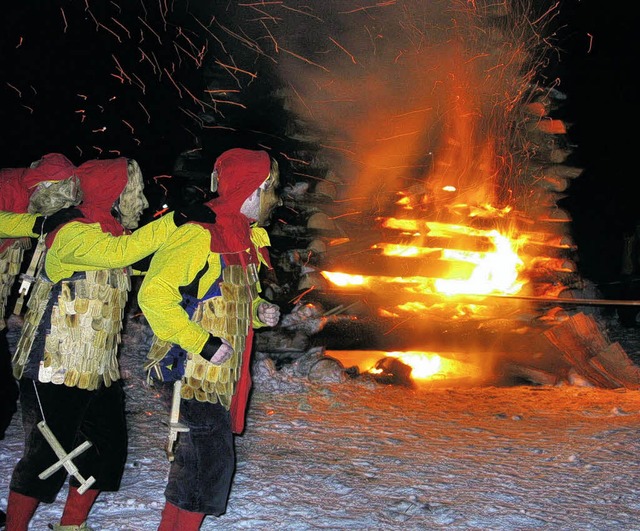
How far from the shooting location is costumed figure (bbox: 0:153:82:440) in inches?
139

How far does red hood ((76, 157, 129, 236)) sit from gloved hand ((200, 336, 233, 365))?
90cm

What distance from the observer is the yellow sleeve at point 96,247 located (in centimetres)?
303

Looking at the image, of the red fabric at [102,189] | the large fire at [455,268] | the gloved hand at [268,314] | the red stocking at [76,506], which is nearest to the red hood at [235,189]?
the gloved hand at [268,314]

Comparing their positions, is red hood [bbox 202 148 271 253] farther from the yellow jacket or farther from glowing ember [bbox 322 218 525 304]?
glowing ember [bbox 322 218 525 304]

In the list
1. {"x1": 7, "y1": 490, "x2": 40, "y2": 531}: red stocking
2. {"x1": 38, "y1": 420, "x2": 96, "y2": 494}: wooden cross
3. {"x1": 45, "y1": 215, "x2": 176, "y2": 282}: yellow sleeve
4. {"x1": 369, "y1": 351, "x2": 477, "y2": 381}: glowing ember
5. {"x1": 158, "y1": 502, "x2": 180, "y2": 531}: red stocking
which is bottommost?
{"x1": 7, "y1": 490, "x2": 40, "y2": 531}: red stocking

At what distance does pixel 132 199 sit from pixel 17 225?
86 centimetres

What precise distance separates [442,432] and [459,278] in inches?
133

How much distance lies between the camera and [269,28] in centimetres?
989

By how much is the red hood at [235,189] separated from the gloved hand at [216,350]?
0.38 m

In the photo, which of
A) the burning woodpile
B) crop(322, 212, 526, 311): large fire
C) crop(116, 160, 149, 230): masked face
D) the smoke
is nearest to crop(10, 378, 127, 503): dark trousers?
crop(116, 160, 149, 230): masked face

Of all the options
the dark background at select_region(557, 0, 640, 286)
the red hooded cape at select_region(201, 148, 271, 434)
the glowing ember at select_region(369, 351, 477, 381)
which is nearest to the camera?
the red hooded cape at select_region(201, 148, 271, 434)

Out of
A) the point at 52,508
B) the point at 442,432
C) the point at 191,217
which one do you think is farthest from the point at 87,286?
the point at 442,432

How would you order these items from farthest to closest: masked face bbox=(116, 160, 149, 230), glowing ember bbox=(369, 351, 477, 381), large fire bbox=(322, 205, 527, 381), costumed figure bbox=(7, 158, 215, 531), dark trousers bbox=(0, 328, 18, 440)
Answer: large fire bbox=(322, 205, 527, 381) < glowing ember bbox=(369, 351, 477, 381) < dark trousers bbox=(0, 328, 18, 440) < masked face bbox=(116, 160, 149, 230) < costumed figure bbox=(7, 158, 215, 531)

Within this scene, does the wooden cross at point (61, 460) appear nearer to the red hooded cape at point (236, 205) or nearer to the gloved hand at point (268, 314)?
the red hooded cape at point (236, 205)
